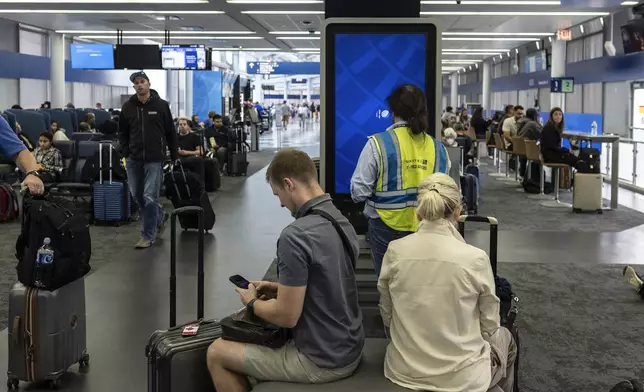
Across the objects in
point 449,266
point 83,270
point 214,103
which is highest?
point 214,103

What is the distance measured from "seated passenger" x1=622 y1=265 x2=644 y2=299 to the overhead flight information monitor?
2617mm

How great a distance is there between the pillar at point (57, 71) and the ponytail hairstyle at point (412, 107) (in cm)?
1947

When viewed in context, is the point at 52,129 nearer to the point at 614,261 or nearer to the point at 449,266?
the point at 614,261

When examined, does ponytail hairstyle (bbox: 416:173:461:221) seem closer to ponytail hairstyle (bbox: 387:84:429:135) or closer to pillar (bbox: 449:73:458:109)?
ponytail hairstyle (bbox: 387:84:429:135)

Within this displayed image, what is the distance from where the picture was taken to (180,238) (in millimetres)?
8773

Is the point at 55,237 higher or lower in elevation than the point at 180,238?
higher

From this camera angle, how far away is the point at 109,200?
9797mm

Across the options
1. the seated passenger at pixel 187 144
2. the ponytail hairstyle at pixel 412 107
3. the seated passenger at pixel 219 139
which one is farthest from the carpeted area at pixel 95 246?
the seated passenger at pixel 219 139

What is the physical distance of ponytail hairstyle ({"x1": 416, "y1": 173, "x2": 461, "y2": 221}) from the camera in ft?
9.20

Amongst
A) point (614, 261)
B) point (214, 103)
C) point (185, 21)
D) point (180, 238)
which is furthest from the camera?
point (214, 103)

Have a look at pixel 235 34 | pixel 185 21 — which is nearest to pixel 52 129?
pixel 185 21

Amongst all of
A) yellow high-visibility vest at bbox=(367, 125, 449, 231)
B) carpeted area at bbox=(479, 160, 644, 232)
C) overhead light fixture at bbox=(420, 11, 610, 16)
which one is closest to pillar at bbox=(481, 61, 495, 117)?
overhead light fixture at bbox=(420, 11, 610, 16)

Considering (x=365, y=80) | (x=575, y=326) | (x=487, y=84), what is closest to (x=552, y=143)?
(x=575, y=326)

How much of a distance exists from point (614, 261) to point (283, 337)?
221 inches
